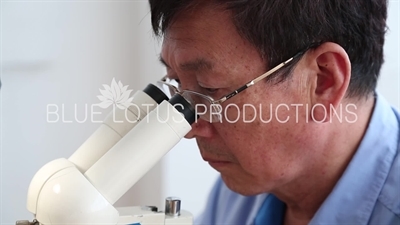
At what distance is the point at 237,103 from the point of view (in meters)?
0.83

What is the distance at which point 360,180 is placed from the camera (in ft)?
2.90

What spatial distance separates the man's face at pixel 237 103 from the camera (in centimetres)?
79

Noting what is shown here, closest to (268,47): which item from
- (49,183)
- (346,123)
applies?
(346,123)

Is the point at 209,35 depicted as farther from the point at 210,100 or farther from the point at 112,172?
the point at 112,172

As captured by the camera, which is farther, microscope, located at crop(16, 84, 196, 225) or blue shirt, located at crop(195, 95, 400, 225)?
blue shirt, located at crop(195, 95, 400, 225)

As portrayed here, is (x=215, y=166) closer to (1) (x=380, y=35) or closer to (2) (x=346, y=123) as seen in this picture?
(2) (x=346, y=123)

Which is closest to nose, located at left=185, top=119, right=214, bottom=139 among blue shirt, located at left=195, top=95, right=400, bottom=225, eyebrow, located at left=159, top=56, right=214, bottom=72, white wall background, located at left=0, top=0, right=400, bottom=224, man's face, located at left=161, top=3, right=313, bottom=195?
man's face, located at left=161, top=3, right=313, bottom=195

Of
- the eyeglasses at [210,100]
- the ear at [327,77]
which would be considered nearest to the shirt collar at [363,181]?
the ear at [327,77]

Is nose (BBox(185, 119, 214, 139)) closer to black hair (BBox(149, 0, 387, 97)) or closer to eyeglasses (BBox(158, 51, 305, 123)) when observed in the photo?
eyeglasses (BBox(158, 51, 305, 123))

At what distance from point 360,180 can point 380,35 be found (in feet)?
0.93

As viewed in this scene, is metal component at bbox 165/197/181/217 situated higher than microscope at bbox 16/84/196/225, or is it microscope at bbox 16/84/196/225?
microscope at bbox 16/84/196/225

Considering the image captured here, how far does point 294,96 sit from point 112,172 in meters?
0.36


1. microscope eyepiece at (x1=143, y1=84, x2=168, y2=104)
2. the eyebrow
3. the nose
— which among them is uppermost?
the eyebrow

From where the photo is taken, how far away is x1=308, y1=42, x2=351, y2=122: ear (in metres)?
0.82
